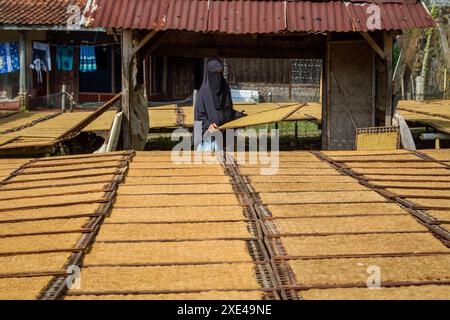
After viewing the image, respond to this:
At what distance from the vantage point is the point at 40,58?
788 inches

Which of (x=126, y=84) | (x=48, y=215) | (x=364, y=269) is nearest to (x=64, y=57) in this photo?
(x=126, y=84)

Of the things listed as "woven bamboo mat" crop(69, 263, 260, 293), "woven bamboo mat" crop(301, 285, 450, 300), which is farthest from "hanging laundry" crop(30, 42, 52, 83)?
"woven bamboo mat" crop(301, 285, 450, 300)

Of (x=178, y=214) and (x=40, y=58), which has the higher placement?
(x=40, y=58)

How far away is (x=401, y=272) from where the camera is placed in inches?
144

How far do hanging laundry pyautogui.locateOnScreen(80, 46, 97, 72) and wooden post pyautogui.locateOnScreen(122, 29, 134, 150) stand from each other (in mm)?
11684

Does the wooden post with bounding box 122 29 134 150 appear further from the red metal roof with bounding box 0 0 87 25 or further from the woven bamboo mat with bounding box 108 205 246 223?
the red metal roof with bounding box 0 0 87 25

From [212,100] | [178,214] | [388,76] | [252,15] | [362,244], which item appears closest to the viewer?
[362,244]

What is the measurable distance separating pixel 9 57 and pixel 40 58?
95 centimetres

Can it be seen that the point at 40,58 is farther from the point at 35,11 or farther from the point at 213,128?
the point at 213,128

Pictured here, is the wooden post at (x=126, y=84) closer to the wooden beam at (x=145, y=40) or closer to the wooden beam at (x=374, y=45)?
the wooden beam at (x=145, y=40)

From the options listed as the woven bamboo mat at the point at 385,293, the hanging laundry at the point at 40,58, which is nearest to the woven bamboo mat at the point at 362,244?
the woven bamboo mat at the point at 385,293
